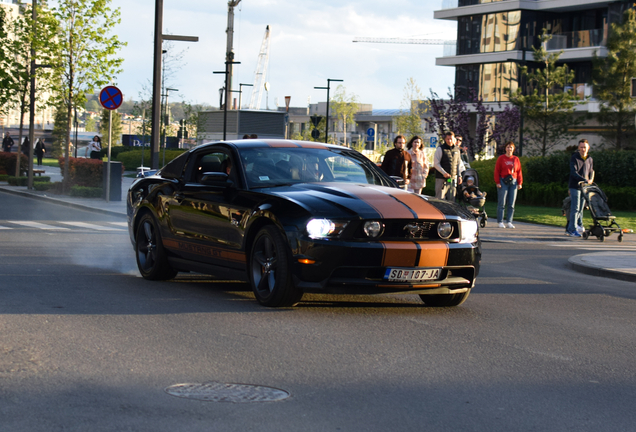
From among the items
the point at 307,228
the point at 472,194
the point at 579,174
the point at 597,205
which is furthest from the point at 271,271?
the point at 472,194

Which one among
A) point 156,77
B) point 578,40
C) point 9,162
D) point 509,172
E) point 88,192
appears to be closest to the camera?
point 509,172

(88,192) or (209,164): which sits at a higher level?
(209,164)

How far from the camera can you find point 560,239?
1855 cm

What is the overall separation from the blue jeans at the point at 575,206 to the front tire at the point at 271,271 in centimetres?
1186

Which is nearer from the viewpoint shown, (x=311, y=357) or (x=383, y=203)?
(x=311, y=357)

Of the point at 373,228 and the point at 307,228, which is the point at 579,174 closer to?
the point at 373,228

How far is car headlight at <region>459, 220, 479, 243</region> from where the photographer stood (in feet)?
27.3

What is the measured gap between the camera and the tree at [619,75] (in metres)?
45.2

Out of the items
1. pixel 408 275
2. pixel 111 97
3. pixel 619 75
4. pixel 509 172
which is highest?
pixel 619 75

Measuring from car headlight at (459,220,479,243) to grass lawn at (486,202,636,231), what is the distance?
14.1m

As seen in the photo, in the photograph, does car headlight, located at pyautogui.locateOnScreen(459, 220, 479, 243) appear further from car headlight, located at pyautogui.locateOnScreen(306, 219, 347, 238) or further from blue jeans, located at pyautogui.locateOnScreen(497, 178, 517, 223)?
blue jeans, located at pyautogui.locateOnScreen(497, 178, 517, 223)

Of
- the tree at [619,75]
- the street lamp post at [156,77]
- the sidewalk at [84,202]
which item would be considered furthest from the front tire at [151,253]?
the tree at [619,75]

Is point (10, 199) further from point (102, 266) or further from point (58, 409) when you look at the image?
point (58, 409)

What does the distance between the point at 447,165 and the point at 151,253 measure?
1014cm
